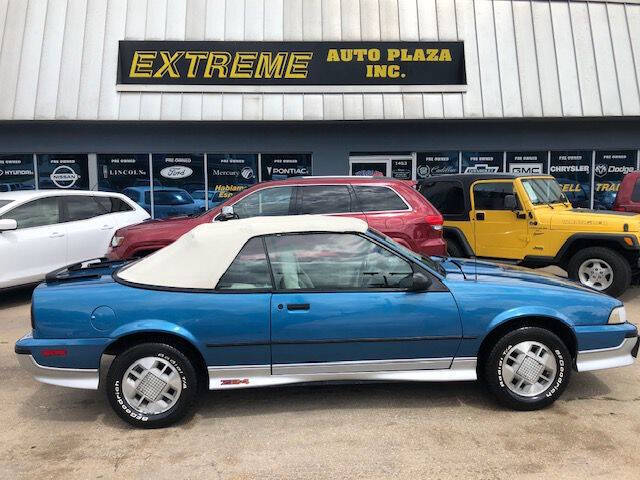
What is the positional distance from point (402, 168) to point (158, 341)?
11008 millimetres

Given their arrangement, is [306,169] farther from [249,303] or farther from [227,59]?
[249,303]

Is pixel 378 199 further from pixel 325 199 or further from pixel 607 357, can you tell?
pixel 607 357

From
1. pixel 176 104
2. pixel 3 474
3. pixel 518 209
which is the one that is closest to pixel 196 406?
pixel 3 474

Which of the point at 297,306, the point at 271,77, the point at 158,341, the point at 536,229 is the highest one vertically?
the point at 271,77

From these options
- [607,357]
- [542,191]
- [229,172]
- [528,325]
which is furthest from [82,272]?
[229,172]

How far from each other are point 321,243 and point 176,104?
9545 mm

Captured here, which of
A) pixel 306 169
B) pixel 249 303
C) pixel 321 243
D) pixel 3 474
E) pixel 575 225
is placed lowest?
pixel 3 474

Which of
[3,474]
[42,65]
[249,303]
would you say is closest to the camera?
[3,474]

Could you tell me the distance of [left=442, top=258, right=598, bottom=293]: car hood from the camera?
4.03m

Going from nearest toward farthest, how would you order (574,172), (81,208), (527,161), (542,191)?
(542,191)
(81,208)
(527,161)
(574,172)

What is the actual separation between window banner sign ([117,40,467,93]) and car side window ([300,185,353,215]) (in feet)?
20.5

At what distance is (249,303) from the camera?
366 centimetres

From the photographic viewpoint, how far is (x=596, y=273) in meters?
7.17

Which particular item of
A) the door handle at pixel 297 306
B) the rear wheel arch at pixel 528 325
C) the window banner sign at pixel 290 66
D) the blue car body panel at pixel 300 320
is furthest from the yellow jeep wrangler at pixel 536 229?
the window banner sign at pixel 290 66
